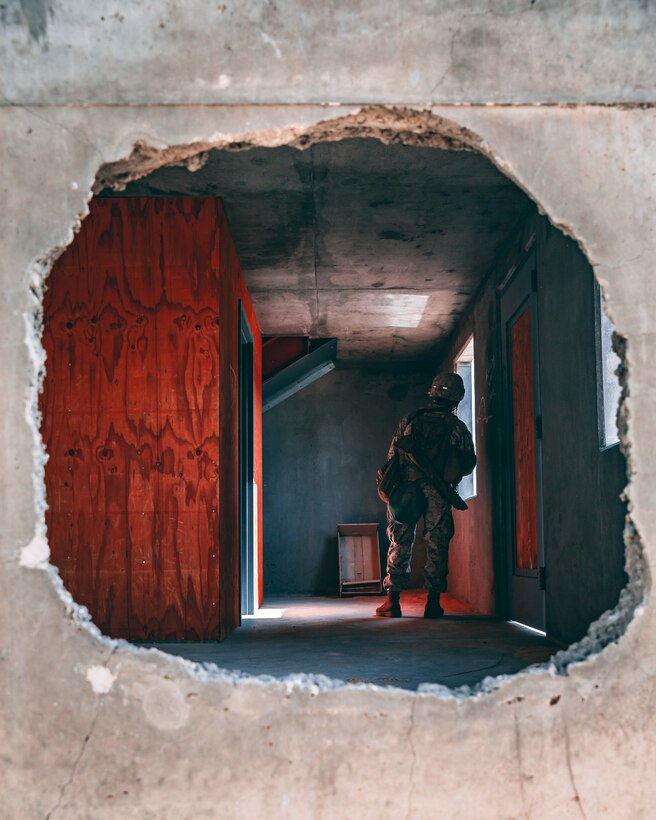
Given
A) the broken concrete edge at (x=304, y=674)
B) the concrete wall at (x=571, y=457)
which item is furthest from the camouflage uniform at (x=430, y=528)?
the broken concrete edge at (x=304, y=674)

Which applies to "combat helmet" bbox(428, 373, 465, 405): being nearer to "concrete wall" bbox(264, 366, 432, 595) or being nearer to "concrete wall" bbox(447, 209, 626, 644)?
"concrete wall" bbox(447, 209, 626, 644)

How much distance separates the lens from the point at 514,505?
7.03 metres

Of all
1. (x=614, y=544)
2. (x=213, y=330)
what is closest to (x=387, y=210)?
(x=213, y=330)

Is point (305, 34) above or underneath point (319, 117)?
above

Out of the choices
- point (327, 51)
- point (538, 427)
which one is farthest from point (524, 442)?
point (327, 51)

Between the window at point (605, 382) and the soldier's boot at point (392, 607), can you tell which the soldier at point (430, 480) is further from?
the window at point (605, 382)

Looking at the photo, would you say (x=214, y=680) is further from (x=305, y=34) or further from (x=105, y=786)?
(x=305, y=34)

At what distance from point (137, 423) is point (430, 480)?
2547mm

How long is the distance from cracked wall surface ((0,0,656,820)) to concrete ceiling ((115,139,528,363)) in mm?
2473

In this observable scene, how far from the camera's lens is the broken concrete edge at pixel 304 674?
2.79 metres

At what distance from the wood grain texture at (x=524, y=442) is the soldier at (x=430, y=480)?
44 centimetres

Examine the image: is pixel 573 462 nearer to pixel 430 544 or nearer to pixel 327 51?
pixel 430 544

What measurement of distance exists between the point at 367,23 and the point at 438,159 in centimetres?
270

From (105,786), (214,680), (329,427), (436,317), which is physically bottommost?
(105,786)
